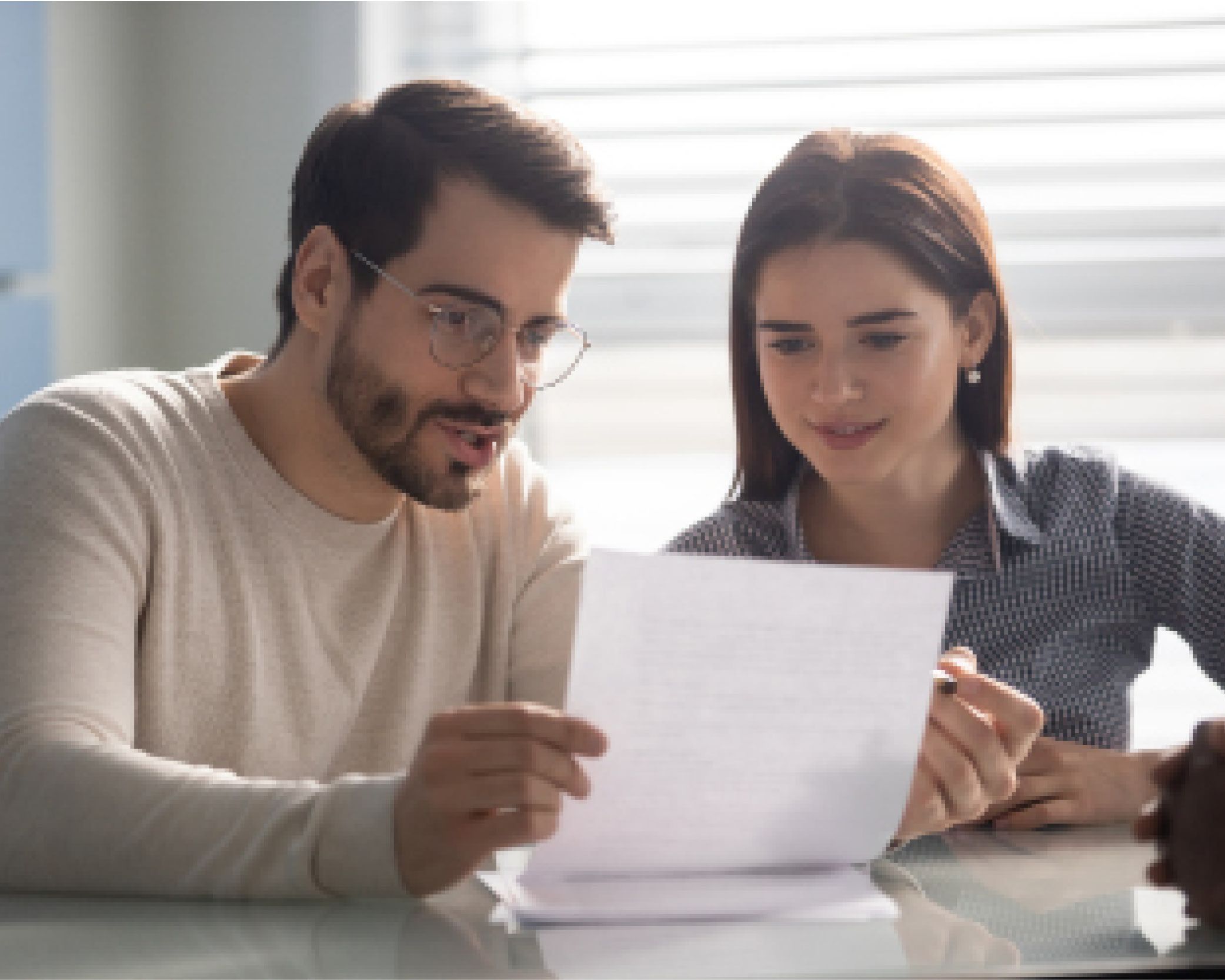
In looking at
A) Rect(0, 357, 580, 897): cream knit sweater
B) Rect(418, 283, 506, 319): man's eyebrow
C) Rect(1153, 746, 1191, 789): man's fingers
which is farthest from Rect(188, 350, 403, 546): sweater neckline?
Rect(1153, 746, 1191, 789): man's fingers

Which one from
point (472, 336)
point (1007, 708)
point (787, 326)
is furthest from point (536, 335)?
point (1007, 708)

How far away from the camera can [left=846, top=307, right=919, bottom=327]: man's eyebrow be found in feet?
5.16

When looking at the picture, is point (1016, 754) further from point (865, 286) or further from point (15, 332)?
point (15, 332)

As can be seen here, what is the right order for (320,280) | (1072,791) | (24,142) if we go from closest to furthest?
1. (1072,791)
2. (320,280)
3. (24,142)

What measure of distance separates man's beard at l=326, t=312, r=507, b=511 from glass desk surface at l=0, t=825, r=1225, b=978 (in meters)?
0.51

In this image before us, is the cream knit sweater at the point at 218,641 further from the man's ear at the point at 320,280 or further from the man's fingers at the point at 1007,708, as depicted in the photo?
the man's fingers at the point at 1007,708

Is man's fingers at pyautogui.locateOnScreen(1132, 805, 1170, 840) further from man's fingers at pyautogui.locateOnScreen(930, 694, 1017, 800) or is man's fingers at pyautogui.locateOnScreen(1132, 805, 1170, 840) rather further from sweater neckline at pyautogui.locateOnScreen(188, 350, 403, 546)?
sweater neckline at pyautogui.locateOnScreen(188, 350, 403, 546)

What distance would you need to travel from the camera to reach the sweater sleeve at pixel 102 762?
0.91 metres

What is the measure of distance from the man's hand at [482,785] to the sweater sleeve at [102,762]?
0.02 m

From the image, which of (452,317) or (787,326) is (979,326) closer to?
(787,326)

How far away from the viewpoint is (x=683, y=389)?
2801 mm

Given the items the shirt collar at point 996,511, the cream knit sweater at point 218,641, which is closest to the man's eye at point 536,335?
the cream knit sweater at point 218,641

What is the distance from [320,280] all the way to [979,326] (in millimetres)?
730

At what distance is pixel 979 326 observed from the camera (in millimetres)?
1694
